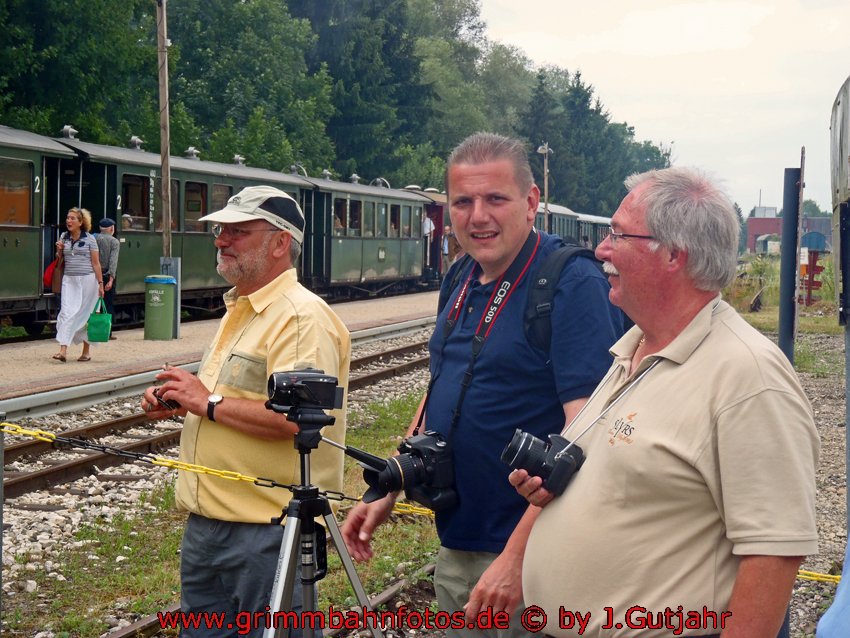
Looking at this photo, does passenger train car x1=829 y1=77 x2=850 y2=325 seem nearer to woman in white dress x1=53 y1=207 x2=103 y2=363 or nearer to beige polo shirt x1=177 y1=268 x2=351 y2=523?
beige polo shirt x1=177 y1=268 x2=351 y2=523

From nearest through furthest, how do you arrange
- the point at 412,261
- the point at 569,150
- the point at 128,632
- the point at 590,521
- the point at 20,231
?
1. the point at 590,521
2. the point at 128,632
3. the point at 20,231
4. the point at 412,261
5. the point at 569,150

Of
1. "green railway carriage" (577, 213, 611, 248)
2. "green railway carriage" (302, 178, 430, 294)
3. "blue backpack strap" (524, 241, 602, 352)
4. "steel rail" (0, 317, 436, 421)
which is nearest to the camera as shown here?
"blue backpack strap" (524, 241, 602, 352)

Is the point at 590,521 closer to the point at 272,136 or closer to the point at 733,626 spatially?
the point at 733,626

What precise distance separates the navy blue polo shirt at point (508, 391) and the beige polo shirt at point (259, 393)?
0.49m

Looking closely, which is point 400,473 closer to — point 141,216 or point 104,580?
point 104,580

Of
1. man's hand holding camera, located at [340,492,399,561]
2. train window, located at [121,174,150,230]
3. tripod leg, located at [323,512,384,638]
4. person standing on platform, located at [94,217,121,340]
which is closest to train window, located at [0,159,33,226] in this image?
person standing on platform, located at [94,217,121,340]

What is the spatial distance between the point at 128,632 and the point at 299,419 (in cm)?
250

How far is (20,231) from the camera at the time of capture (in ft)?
57.6

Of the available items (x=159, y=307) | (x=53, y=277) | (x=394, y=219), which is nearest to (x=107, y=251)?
(x=159, y=307)

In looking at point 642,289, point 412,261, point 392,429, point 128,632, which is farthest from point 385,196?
point 642,289

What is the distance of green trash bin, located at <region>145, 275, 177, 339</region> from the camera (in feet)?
59.7

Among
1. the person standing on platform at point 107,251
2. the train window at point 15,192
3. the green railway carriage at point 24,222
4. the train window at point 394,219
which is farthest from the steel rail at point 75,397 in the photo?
the train window at point 394,219

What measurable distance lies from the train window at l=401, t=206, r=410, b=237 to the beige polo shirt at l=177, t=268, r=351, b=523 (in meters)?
31.2

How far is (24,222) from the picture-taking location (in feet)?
58.1
